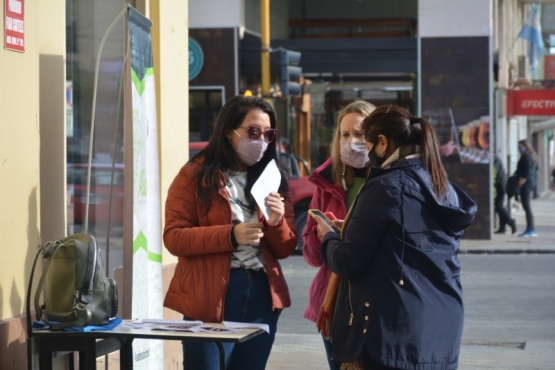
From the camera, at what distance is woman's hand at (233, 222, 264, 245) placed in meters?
5.05

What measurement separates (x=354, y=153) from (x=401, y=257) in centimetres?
98

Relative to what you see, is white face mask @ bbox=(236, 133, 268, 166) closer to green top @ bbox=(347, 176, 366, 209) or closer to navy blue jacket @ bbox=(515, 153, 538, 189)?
green top @ bbox=(347, 176, 366, 209)

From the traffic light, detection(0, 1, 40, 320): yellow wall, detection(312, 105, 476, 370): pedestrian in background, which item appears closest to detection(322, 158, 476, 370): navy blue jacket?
detection(312, 105, 476, 370): pedestrian in background

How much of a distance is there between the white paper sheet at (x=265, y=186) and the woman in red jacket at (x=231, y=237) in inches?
1.1

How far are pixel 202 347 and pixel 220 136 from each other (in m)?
0.92

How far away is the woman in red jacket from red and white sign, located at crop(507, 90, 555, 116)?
21.5 meters

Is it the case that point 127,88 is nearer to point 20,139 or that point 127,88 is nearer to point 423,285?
point 20,139

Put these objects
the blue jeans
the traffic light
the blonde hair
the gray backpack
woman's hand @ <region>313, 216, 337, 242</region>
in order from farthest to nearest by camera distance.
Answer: the traffic light, the blonde hair, the blue jeans, woman's hand @ <region>313, 216, 337, 242</region>, the gray backpack

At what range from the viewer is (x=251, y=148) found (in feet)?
17.1

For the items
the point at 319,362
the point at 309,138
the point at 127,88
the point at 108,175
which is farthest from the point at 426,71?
the point at 127,88

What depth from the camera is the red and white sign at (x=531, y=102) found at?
26.1m

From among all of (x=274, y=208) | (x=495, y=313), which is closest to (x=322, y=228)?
(x=274, y=208)

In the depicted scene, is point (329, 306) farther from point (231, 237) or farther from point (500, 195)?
point (500, 195)

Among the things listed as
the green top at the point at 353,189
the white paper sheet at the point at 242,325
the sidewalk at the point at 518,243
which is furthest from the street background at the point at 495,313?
the white paper sheet at the point at 242,325
